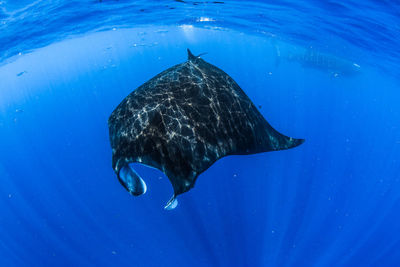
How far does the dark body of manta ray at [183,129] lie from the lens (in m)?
3.65

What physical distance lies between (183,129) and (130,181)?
4.14ft

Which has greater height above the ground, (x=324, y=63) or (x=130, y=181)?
(x=324, y=63)

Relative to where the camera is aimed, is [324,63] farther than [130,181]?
Yes

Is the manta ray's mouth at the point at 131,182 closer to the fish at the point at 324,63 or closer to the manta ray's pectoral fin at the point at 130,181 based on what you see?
the manta ray's pectoral fin at the point at 130,181

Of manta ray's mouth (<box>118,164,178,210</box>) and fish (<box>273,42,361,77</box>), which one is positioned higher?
fish (<box>273,42,361,77</box>)

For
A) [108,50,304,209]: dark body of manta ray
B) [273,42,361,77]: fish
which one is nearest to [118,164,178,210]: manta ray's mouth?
[108,50,304,209]: dark body of manta ray

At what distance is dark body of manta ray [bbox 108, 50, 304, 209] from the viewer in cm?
365

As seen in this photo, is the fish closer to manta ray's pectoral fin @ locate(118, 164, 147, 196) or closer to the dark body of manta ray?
the dark body of manta ray

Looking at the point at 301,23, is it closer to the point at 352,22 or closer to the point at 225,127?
the point at 352,22

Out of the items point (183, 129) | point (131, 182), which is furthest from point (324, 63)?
point (131, 182)

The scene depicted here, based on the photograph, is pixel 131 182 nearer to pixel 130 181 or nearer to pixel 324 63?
pixel 130 181

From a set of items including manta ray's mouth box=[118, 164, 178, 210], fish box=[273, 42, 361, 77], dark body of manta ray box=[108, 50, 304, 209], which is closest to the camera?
dark body of manta ray box=[108, 50, 304, 209]

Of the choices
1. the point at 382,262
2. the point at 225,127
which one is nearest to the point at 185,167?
the point at 225,127

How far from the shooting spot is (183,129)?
3936mm
